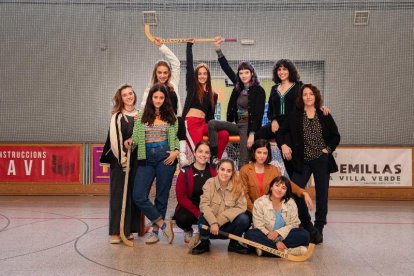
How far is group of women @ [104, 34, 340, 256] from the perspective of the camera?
4.33 metres

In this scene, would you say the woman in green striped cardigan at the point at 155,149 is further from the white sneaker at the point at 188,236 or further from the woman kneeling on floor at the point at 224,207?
the woman kneeling on floor at the point at 224,207

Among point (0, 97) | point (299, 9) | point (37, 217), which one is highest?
point (299, 9)

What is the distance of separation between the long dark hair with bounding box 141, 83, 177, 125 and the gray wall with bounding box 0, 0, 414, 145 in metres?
5.08

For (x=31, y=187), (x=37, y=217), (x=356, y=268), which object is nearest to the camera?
(x=356, y=268)

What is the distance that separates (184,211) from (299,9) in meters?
6.43

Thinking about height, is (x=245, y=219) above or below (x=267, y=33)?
below

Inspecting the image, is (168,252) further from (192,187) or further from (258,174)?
(258,174)

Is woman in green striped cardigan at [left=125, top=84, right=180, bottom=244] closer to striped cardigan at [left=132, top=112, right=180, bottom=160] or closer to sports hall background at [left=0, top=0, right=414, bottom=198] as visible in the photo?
striped cardigan at [left=132, top=112, right=180, bottom=160]

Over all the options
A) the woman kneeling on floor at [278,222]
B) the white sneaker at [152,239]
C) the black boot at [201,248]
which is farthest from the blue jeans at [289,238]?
the white sneaker at [152,239]

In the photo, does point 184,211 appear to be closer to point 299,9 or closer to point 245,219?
point 245,219

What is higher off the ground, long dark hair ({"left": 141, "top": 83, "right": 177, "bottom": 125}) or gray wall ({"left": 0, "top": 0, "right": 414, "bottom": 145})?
gray wall ({"left": 0, "top": 0, "right": 414, "bottom": 145})

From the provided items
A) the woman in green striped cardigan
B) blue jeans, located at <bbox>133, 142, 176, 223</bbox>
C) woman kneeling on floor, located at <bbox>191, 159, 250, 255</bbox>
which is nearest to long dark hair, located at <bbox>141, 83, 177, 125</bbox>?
the woman in green striped cardigan

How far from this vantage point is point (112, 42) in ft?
33.2

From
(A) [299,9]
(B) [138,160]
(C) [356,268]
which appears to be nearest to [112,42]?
(A) [299,9]
